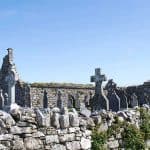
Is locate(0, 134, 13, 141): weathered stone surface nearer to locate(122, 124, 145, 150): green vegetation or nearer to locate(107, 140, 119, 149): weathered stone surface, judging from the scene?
locate(107, 140, 119, 149): weathered stone surface

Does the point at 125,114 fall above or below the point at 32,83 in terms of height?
below

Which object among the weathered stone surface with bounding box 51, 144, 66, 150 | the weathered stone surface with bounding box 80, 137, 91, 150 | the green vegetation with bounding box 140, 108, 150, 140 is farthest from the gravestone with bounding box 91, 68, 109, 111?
the weathered stone surface with bounding box 51, 144, 66, 150

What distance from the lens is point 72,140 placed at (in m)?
10.2

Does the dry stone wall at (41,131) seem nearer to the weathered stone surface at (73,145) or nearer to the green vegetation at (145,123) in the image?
the weathered stone surface at (73,145)

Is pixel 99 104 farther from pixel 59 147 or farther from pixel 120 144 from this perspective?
pixel 59 147

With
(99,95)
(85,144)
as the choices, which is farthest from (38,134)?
(99,95)

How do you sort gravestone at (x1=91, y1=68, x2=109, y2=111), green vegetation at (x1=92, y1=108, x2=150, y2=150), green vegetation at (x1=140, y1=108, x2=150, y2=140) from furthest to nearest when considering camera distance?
gravestone at (x1=91, y1=68, x2=109, y2=111) → green vegetation at (x1=140, y1=108, x2=150, y2=140) → green vegetation at (x1=92, y1=108, x2=150, y2=150)

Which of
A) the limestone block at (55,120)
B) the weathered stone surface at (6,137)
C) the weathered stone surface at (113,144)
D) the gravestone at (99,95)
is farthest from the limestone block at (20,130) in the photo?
the gravestone at (99,95)

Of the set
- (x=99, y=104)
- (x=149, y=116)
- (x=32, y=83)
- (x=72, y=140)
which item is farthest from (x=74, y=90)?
(x=72, y=140)

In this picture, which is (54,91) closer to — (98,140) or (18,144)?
(98,140)

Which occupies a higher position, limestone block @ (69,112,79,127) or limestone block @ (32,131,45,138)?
limestone block @ (69,112,79,127)

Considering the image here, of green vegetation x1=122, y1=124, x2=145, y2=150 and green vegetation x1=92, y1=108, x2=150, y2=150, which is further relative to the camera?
green vegetation x1=122, y1=124, x2=145, y2=150

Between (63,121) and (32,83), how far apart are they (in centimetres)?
2688

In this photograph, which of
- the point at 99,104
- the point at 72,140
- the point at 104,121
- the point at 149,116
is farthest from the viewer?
the point at 99,104
